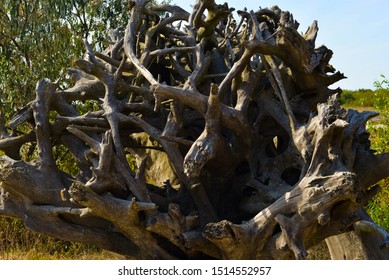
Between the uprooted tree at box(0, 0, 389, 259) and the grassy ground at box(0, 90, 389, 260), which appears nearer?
the uprooted tree at box(0, 0, 389, 259)

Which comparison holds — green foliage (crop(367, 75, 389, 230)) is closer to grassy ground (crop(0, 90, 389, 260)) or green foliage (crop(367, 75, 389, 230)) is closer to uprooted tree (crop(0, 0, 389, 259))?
grassy ground (crop(0, 90, 389, 260))

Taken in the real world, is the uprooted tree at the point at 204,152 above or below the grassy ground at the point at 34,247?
above

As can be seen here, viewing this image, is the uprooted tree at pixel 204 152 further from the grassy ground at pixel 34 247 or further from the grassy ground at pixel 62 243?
the grassy ground at pixel 34 247

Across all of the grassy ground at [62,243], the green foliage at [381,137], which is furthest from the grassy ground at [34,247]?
the green foliage at [381,137]

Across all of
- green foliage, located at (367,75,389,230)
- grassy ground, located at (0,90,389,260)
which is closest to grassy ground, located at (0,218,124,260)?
grassy ground, located at (0,90,389,260)

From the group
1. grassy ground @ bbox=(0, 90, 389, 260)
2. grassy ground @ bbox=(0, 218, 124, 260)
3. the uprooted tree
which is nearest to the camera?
the uprooted tree

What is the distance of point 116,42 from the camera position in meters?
5.27

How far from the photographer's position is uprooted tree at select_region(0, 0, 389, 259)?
395cm

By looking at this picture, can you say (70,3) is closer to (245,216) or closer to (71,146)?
(71,146)

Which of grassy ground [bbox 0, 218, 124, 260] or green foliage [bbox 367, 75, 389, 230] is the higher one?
green foliage [bbox 367, 75, 389, 230]

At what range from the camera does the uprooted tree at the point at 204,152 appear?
3947mm

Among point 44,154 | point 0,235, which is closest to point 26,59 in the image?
point 0,235

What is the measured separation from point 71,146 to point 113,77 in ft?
2.03

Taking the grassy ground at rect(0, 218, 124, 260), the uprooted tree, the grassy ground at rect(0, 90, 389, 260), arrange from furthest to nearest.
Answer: the grassy ground at rect(0, 218, 124, 260) < the grassy ground at rect(0, 90, 389, 260) < the uprooted tree
